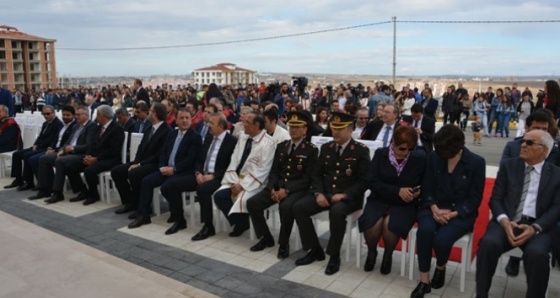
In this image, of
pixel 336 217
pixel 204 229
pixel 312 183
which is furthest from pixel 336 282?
pixel 204 229

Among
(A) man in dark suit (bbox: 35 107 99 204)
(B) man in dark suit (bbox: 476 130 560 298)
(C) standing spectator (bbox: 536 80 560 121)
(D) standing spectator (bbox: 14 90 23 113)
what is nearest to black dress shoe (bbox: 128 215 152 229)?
(A) man in dark suit (bbox: 35 107 99 204)

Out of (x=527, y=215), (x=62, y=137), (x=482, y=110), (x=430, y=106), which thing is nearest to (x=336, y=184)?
(x=527, y=215)

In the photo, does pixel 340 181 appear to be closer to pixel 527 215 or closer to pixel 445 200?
pixel 445 200

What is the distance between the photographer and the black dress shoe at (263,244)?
4426 mm

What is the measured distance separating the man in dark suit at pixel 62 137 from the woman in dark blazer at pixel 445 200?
17.8 ft

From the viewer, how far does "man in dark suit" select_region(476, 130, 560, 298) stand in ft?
9.93

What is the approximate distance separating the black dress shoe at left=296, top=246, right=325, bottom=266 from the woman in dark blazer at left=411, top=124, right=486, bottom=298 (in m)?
0.96

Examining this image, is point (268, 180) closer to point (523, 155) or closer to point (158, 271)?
point (158, 271)

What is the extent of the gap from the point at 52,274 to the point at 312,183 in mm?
2260

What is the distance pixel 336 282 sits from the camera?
145 inches

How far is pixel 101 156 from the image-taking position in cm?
618

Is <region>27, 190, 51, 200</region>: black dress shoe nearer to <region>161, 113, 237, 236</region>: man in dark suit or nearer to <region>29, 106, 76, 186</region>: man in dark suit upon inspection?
<region>29, 106, 76, 186</region>: man in dark suit

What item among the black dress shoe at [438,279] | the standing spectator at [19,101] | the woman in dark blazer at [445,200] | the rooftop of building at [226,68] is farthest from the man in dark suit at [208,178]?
the rooftop of building at [226,68]

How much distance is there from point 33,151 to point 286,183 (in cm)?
469
